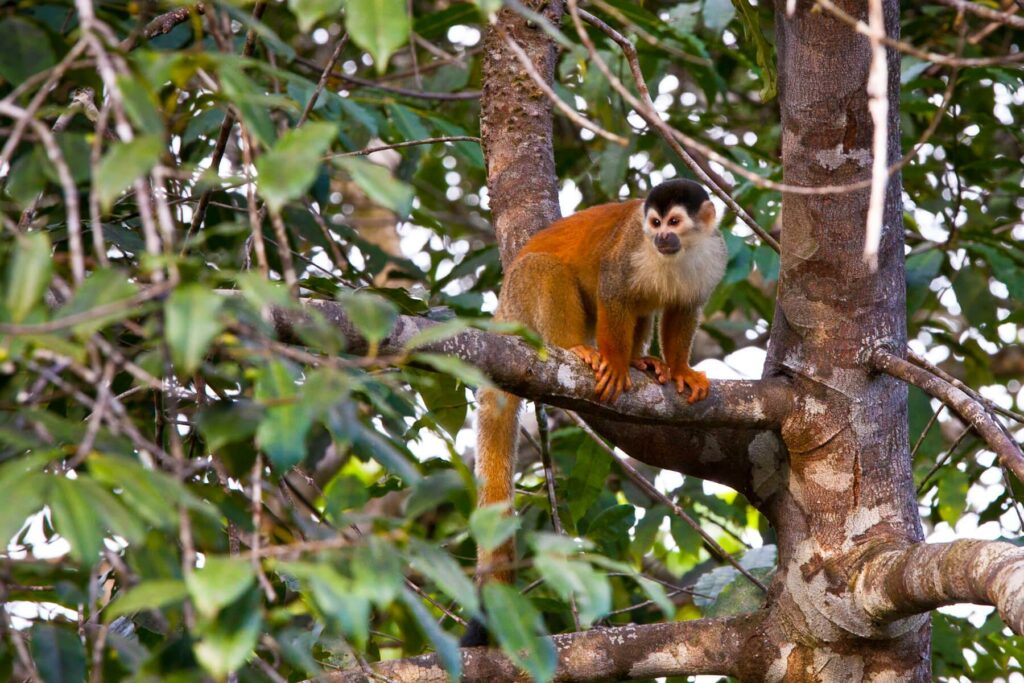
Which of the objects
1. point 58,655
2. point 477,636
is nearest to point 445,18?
point 477,636

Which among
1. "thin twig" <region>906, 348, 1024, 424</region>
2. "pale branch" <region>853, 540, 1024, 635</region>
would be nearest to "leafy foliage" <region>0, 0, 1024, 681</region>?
"thin twig" <region>906, 348, 1024, 424</region>

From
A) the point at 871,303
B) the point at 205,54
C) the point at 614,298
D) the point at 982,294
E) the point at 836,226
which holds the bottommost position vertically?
the point at 982,294

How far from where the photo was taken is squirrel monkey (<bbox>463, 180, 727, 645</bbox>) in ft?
11.9

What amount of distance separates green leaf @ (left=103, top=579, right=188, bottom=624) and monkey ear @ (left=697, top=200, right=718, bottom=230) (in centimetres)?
302

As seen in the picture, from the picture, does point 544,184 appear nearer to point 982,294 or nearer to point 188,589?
point 982,294

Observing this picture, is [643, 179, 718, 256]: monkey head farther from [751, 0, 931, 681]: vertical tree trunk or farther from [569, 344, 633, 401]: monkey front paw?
[751, 0, 931, 681]: vertical tree trunk

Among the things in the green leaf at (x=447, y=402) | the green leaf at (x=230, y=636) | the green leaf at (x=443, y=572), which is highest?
the green leaf at (x=230, y=636)

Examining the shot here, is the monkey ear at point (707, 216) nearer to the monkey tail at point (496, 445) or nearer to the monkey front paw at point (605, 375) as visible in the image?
the monkey front paw at point (605, 375)

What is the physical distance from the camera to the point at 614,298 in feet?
12.4

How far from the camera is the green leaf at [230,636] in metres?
1.19

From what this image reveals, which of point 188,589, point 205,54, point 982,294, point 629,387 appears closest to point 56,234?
point 629,387

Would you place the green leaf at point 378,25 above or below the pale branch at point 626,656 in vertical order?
above

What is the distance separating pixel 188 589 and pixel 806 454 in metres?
2.19

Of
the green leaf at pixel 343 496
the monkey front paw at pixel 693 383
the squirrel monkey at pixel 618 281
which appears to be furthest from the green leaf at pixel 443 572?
the squirrel monkey at pixel 618 281
